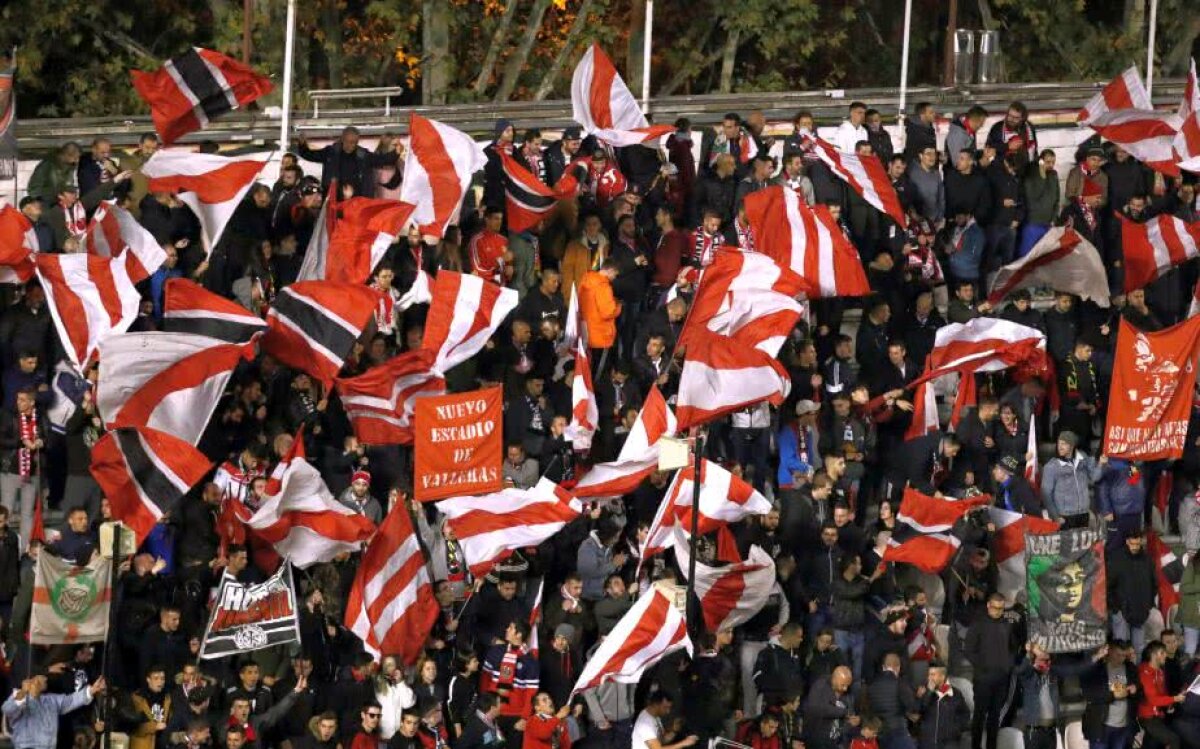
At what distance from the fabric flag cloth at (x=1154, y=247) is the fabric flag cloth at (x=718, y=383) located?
4990 millimetres

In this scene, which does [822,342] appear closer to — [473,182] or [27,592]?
[473,182]

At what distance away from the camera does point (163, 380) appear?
33.9 meters

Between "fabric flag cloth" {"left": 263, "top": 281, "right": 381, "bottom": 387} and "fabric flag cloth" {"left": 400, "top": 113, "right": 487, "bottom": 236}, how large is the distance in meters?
1.53

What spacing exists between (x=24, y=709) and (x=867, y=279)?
9.68 metres

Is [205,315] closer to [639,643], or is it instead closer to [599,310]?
[599,310]

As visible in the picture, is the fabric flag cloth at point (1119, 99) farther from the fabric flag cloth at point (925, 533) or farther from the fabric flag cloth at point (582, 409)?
the fabric flag cloth at point (582, 409)

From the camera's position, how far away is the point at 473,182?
37812 mm

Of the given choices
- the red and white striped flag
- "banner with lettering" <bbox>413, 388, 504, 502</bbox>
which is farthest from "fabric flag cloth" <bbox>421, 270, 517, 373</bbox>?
the red and white striped flag

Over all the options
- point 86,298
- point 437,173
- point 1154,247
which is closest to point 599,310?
point 437,173

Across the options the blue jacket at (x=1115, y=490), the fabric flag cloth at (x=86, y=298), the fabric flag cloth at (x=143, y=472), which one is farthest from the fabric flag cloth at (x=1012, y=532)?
the fabric flag cloth at (x=86, y=298)

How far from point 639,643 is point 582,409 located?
10.3 ft

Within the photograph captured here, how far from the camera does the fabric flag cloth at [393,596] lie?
111ft

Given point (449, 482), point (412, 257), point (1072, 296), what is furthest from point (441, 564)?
point (1072, 296)

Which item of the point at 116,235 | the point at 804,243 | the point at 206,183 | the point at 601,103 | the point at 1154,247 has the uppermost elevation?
the point at 601,103
